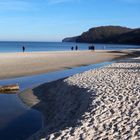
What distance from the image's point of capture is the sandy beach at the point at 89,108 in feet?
32.0

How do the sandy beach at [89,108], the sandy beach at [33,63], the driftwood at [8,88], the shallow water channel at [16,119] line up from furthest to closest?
the sandy beach at [33,63]
the driftwood at [8,88]
the shallow water channel at [16,119]
the sandy beach at [89,108]

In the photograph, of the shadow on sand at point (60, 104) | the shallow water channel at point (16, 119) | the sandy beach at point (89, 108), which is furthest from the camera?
the shallow water channel at point (16, 119)

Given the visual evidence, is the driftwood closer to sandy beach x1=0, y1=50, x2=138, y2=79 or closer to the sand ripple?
the sand ripple

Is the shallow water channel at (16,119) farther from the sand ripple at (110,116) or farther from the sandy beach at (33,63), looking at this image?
the sandy beach at (33,63)

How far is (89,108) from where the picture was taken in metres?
12.3

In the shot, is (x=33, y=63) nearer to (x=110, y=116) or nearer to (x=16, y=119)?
(x=16, y=119)

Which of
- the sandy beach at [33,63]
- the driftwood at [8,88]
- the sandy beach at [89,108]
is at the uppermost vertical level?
the sandy beach at [89,108]

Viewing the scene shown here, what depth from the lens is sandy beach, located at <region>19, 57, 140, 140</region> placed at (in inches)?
384

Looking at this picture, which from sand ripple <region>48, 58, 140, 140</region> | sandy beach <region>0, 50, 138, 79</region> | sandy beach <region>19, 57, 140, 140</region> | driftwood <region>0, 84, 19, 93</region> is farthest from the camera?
sandy beach <region>0, 50, 138, 79</region>

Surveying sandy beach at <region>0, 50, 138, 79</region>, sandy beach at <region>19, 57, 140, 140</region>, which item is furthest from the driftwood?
sandy beach at <region>0, 50, 138, 79</region>

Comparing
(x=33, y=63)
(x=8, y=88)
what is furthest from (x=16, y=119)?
(x=33, y=63)

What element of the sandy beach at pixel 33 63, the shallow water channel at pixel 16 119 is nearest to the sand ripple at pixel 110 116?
the shallow water channel at pixel 16 119

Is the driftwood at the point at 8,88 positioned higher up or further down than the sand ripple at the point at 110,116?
further down

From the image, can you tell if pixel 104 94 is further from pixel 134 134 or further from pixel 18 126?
pixel 134 134
